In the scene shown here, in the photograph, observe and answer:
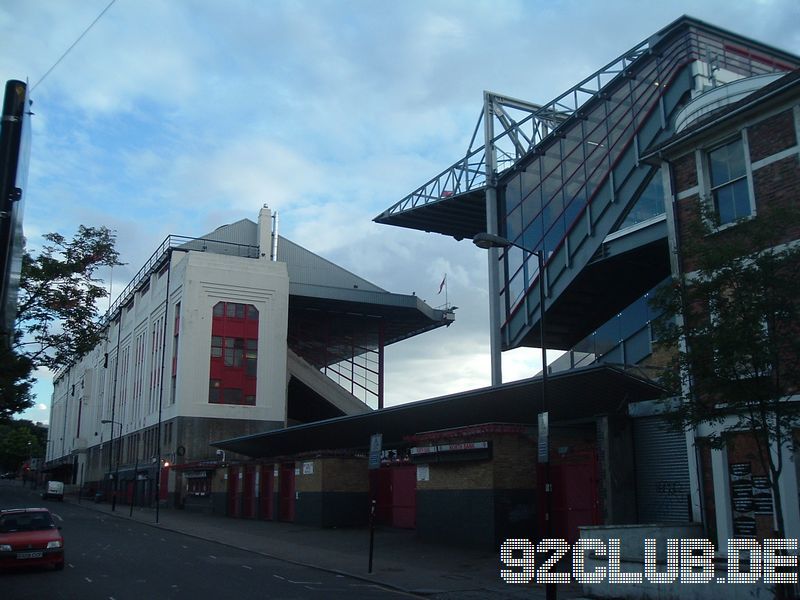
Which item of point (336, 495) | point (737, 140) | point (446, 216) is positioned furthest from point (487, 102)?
point (737, 140)

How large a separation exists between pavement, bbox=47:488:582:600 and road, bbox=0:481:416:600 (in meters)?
0.80

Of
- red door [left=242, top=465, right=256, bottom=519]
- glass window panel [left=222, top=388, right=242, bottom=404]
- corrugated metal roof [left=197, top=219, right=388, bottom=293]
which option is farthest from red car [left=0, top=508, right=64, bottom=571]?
corrugated metal roof [left=197, top=219, right=388, bottom=293]

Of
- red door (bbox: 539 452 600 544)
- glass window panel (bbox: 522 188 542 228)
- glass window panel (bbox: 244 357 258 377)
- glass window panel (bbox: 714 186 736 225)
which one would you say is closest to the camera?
glass window panel (bbox: 714 186 736 225)

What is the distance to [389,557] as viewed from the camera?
75.7ft

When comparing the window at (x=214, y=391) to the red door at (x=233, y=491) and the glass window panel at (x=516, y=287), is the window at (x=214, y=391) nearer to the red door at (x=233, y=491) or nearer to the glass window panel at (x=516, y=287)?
the red door at (x=233, y=491)

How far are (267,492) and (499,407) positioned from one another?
65.8 ft

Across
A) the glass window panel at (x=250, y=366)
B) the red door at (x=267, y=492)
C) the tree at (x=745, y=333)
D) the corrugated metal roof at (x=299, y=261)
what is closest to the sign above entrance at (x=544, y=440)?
the tree at (x=745, y=333)

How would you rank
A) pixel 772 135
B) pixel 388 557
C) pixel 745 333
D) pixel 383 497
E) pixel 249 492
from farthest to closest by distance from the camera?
pixel 249 492 < pixel 383 497 < pixel 388 557 < pixel 772 135 < pixel 745 333

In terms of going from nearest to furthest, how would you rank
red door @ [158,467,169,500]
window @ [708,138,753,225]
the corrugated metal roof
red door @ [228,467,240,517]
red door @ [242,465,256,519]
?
window @ [708,138,753,225] → red door @ [242,465,256,519] → red door @ [228,467,240,517] → red door @ [158,467,169,500] → the corrugated metal roof

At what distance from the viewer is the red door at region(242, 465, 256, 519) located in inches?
1684

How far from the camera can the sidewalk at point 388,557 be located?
17.0 meters

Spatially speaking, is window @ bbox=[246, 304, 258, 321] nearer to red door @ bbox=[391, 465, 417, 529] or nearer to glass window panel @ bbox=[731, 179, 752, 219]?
red door @ bbox=[391, 465, 417, 529]

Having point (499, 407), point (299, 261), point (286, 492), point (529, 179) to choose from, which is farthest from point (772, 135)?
point (299, 261)

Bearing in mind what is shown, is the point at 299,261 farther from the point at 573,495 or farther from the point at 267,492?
the point at 573,495
